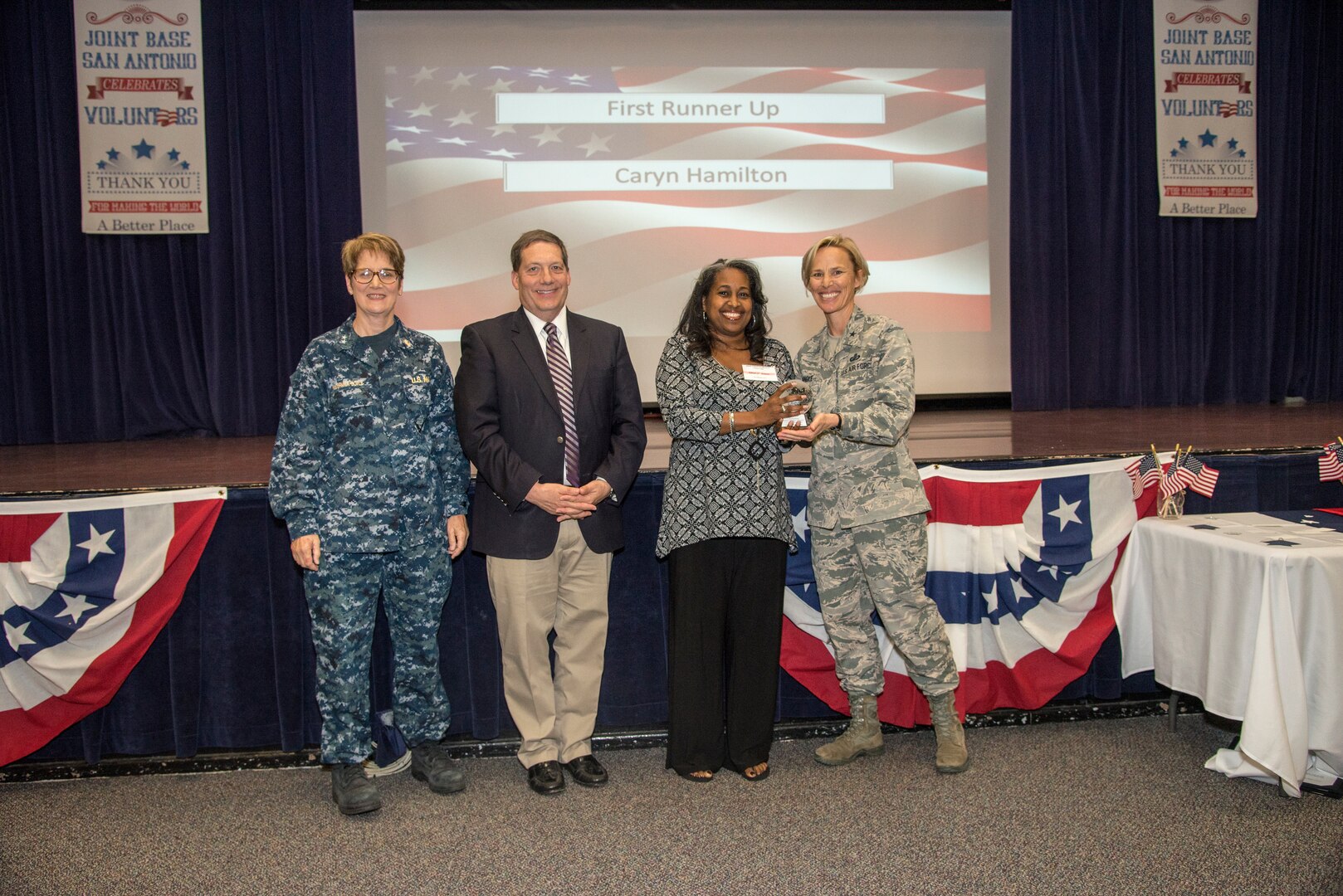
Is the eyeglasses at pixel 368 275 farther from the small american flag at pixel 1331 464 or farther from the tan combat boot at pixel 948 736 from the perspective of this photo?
the small american flag at pixel 1331 464

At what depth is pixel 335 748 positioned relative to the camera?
2.52 m

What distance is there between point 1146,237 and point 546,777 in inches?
247

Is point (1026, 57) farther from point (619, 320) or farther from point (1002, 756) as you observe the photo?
point (1002, 756)

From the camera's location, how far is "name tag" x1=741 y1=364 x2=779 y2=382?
2438mm

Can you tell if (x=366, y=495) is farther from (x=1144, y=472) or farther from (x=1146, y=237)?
(x=1146, y=237)

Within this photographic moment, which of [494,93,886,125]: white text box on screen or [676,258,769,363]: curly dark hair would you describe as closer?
[676,258,769,363]: curly dark hair

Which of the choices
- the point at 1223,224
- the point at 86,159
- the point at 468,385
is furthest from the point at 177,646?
the point at 1223,224

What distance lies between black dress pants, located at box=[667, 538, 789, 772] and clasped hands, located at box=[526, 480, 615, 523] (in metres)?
0.28

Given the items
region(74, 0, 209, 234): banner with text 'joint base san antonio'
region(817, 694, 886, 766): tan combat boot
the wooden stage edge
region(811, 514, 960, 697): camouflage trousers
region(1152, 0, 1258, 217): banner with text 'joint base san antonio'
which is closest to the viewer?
region(811, 514, 960, 697): camouflage trousers

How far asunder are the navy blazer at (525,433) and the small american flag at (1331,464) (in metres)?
2.38

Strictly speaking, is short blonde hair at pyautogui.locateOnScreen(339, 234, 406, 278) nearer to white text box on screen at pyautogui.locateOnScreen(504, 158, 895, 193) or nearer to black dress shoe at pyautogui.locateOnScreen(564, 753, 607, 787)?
black dress shoe at pyautogui.locateOnScreen(564, 753, 607, 787)

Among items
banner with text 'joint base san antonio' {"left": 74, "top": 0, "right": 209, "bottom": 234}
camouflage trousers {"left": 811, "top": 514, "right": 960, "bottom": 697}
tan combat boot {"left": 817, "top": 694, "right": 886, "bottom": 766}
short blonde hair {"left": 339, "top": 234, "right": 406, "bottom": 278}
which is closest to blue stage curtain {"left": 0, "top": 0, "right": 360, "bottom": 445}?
banner with text 'joint base san antonio' {"left": 74, "top": 0, "right": 209, "bottom": 234}

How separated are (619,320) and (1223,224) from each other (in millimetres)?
4672

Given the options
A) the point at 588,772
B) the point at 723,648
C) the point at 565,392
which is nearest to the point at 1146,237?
the point at 723,648
